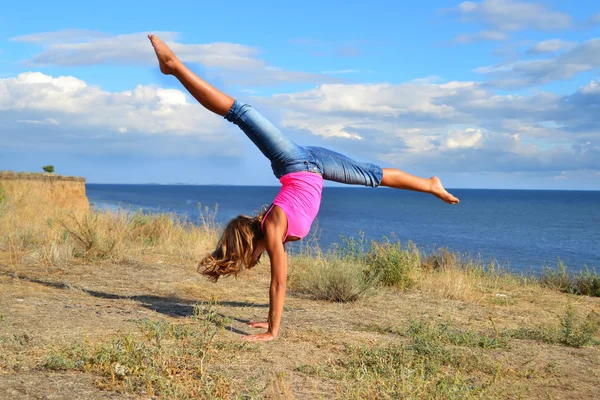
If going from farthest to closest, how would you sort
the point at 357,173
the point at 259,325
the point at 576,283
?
1. the point at 576,283
2. the point at 259,325
3. the point at 357,173

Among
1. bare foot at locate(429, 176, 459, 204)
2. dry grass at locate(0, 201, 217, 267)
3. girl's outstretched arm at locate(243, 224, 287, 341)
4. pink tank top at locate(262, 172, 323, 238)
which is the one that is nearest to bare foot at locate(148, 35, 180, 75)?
pink tank top at locate(262, 172, 323, 238)

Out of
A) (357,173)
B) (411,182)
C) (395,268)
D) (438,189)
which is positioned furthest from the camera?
(395,268)

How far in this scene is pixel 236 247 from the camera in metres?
5.62

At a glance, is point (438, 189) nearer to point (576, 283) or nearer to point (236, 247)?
point (236, 247)

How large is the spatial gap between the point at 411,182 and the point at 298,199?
131 centimetres

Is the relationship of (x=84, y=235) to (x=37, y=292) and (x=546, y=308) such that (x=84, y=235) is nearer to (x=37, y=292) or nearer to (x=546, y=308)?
(x=37, y=292)

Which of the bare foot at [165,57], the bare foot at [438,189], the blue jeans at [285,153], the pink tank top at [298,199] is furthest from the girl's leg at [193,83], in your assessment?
the bare foot at [438,189]

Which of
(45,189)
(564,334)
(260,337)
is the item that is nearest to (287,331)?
(260,337)

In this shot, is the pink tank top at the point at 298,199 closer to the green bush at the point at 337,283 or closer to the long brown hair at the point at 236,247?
the long brown hair at the point at 236,247

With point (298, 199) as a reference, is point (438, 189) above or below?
above

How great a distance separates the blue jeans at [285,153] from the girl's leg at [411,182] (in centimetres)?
31

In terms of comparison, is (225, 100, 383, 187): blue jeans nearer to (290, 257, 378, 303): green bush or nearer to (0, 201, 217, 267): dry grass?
(290, 257, 378, 303): green bush

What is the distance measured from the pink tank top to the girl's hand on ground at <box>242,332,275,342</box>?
91cm

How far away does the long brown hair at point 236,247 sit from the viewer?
5637 mm
